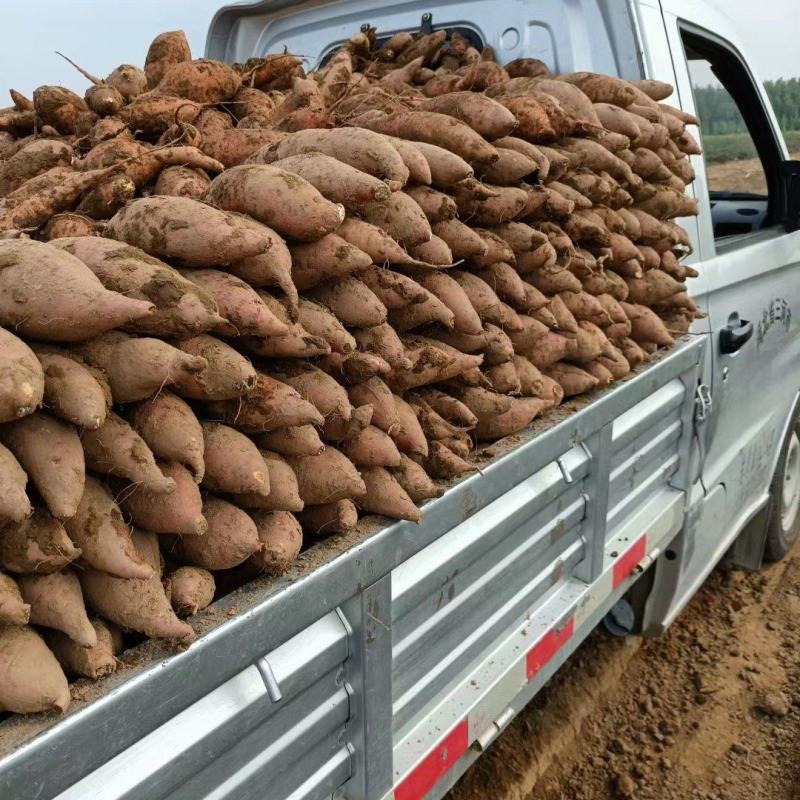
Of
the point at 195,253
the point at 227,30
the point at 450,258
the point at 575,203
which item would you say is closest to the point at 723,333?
the point at 575,203

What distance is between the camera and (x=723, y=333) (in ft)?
8.88

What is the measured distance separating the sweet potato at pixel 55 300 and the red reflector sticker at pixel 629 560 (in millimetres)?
1537

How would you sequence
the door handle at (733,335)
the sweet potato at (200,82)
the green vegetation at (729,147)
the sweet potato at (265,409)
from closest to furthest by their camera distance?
the sweet potato at (265,409) → the sweet potato at (200,82) → the door handle at (733,335) → the green vegetation at (729,147)

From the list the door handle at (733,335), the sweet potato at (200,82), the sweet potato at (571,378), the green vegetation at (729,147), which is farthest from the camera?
the green vegetation at (729,147)

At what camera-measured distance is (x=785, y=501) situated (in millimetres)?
3748

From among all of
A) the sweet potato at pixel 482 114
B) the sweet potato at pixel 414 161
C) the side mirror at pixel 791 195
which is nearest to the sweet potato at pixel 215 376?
the sweet potato at pixel 414 161

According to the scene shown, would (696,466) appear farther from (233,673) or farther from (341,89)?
(233,673)

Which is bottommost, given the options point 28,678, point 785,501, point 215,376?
point 785,501

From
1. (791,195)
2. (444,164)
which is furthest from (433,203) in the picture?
(791,195)

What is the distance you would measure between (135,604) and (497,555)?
82cm

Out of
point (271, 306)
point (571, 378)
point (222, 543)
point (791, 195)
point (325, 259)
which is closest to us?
point (222, 543)

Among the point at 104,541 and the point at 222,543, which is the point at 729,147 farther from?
the point at 104,541

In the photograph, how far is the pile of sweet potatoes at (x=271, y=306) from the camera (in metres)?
1.02

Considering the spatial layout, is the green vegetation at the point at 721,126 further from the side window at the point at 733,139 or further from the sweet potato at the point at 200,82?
the sweet potato at the point at 200,82
